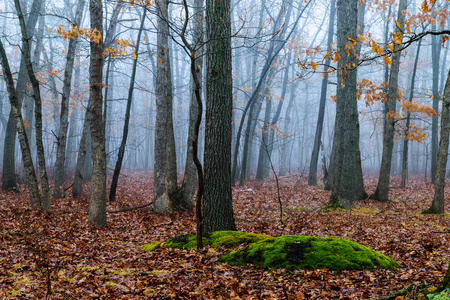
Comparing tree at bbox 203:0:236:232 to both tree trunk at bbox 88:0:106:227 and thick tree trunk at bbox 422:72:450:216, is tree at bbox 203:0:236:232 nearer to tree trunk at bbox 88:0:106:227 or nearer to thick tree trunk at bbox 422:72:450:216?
tree trunk at bbox 88:0:106:227

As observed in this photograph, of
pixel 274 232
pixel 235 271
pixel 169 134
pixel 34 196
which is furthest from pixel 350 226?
pixel 34 196

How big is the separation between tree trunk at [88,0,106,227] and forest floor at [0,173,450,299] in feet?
1.73

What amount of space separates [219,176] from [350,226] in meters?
4.28

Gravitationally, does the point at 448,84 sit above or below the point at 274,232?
above

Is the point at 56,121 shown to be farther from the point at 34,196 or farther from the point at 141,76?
the point at 141,76

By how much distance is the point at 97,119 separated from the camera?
839 centimetres

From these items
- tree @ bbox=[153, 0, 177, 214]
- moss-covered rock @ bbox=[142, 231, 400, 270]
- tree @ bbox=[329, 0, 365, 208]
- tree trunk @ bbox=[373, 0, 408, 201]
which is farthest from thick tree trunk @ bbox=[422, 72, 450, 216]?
tree @ bbox=[153, 0, 177, 214]

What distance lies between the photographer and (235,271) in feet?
15.7

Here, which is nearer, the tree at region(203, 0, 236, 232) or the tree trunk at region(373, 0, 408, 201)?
the tree at region(203, 0, 236, 232)

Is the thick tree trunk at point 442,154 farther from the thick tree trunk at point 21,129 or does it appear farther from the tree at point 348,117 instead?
the thick tree trunk at point 21,129

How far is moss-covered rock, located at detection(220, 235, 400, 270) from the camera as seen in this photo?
469cm

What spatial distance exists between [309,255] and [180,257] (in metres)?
2.16

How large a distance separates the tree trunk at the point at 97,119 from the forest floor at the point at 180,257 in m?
0.53

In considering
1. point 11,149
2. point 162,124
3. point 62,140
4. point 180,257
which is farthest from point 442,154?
point 11,149
